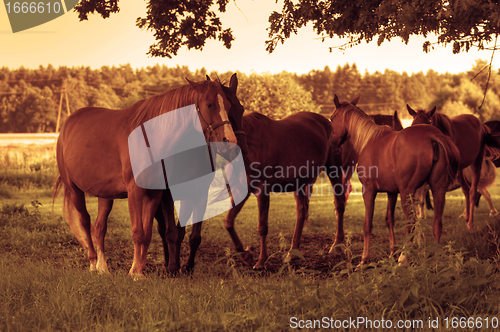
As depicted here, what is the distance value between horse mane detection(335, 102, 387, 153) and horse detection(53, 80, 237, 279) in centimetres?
282

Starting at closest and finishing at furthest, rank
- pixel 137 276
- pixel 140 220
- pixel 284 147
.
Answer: pixel 137 276 → pixel 140 220 → pixel 284 147

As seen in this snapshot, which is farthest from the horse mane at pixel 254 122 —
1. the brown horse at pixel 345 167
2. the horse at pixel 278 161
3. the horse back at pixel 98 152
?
the horse back at pixel 98 152

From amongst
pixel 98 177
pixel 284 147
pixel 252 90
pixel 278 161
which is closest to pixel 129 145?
pixel 98 177

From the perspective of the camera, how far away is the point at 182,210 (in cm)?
546

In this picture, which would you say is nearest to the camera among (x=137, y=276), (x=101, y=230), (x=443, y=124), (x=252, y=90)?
(x=137, y=276)

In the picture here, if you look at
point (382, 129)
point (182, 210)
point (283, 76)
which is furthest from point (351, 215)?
point (283, 76)

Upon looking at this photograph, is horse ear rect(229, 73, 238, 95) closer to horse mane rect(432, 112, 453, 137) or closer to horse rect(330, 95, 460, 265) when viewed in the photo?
horse rect(330, 95, 460, 265)

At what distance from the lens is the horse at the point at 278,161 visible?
6634 mm

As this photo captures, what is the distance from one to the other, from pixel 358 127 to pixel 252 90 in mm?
25607

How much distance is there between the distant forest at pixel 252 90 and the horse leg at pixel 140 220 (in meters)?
26.6

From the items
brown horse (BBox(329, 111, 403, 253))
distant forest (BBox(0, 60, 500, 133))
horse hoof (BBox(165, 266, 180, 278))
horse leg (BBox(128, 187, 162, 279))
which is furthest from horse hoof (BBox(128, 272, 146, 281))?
distant forest (BBox(0, 60, 500, 133))

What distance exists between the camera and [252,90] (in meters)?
32.0

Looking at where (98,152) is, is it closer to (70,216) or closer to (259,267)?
(70,216)

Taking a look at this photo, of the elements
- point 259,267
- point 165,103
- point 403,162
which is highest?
point 165,103
